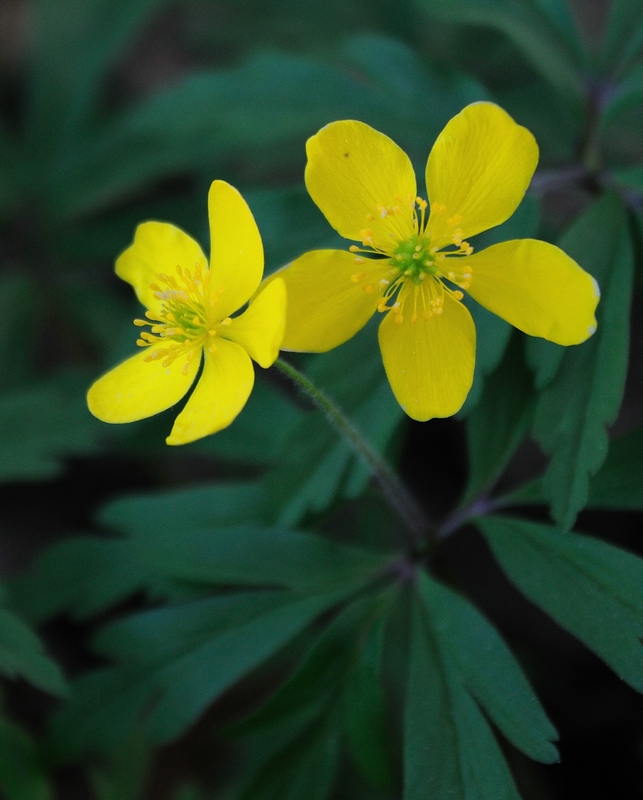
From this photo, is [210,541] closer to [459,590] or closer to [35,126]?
[459,590]

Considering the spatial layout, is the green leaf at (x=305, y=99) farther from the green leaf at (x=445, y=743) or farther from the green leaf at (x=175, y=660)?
the green leaf at (x=445, y=743)

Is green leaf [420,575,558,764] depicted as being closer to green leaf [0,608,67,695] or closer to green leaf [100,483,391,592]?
green leaf [100,483,391,592]

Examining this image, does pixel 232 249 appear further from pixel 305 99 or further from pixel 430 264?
pixel 305 99

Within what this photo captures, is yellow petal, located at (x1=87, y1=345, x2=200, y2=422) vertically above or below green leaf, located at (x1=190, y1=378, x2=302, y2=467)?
below

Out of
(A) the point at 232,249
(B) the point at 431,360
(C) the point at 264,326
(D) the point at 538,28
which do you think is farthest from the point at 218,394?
(D) the point at 538,28

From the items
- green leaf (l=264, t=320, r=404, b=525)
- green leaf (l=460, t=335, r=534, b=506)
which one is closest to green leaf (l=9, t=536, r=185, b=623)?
green leaf (l=264, t=320, r=404, b=525)

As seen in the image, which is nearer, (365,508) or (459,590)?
(459,590)

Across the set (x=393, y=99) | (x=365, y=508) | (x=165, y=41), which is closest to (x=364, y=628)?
(x=365, y=508)
